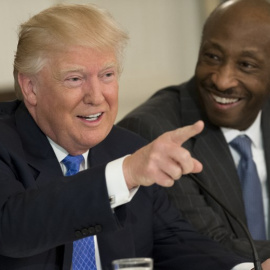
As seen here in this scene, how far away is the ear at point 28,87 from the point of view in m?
2.42

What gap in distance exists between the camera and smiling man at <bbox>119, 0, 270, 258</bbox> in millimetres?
3143

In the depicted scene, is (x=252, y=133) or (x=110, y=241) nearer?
(x=110, y=241)

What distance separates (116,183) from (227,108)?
1.30 m

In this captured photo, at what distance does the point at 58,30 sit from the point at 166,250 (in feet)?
2.58

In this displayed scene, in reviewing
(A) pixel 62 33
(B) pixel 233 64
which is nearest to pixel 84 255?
(A) pixel 62 33

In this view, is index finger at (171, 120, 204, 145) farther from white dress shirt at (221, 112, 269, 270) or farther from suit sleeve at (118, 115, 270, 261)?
white dress shirt at (221, 112, 269, 270)

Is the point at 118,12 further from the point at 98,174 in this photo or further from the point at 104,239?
the point at 98,174

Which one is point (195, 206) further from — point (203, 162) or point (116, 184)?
point (116, 184)

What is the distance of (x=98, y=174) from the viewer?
2.02 metres

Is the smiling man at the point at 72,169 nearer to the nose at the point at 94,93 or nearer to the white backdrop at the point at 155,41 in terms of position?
the nose at the point at 94,93

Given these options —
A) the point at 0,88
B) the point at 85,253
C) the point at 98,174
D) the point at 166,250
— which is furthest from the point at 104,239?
the point at 0,88

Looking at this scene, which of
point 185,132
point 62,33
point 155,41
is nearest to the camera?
point 185,132

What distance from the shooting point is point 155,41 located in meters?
5.43

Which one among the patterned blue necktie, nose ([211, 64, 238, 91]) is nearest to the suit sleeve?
nose ([211, 64, 238, 91])
